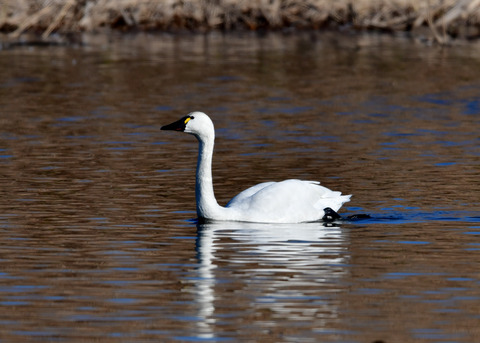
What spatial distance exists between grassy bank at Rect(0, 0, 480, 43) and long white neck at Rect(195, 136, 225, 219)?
996 inches

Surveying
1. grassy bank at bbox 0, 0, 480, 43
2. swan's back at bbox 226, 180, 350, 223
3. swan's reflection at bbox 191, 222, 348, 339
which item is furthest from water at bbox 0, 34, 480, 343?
grassy bank at bbox 0, 0, 480, 43

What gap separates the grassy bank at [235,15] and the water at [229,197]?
28.0ft

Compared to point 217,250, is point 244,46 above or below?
above

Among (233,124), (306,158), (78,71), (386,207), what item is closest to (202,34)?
(78,71)

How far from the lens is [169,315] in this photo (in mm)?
8883

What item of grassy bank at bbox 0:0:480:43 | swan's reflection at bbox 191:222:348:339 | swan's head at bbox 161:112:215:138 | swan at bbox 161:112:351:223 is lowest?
swan's reflection at bbox 191:222:348:339

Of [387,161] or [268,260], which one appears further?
[387,161]

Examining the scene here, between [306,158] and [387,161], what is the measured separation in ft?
4.08

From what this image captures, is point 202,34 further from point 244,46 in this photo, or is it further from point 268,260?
point 268,260

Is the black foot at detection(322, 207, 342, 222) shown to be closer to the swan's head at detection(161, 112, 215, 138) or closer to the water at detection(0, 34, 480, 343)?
the water at detection(0, 34, 480, 343)

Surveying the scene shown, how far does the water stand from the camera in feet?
29.0

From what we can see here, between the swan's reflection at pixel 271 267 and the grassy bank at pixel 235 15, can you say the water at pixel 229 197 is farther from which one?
the grassy bank at pixel 235 15

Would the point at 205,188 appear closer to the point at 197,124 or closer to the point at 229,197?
the point at 197,124

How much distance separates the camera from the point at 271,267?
34.8 ft
